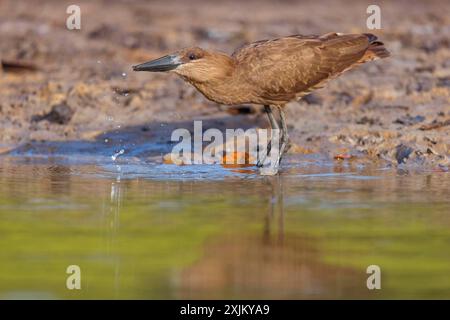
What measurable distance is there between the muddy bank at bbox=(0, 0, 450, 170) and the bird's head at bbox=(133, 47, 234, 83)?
132 cm

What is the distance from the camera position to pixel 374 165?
956cm

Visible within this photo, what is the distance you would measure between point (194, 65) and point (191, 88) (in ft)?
10.1

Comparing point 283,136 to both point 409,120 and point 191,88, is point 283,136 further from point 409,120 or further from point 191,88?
point 191,88

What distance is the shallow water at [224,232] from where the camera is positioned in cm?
526

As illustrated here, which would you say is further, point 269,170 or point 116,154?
point 116,154

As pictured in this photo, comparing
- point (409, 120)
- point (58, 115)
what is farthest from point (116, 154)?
point (409, 120)

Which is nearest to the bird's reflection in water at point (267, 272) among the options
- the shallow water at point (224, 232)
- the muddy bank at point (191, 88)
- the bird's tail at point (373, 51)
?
the shallow water at point (224, 232)

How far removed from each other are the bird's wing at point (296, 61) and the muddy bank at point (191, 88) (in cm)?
77

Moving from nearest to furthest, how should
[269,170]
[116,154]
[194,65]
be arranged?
[269,170] → [194,65] → [116,154]

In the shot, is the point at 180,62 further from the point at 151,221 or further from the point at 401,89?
the point at 401,89

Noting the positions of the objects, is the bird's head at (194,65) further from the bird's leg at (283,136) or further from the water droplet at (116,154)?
the water droplet at (116,154)

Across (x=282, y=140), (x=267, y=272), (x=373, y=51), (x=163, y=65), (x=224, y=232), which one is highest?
(x=373, y=51)

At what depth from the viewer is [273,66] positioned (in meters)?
9.57
